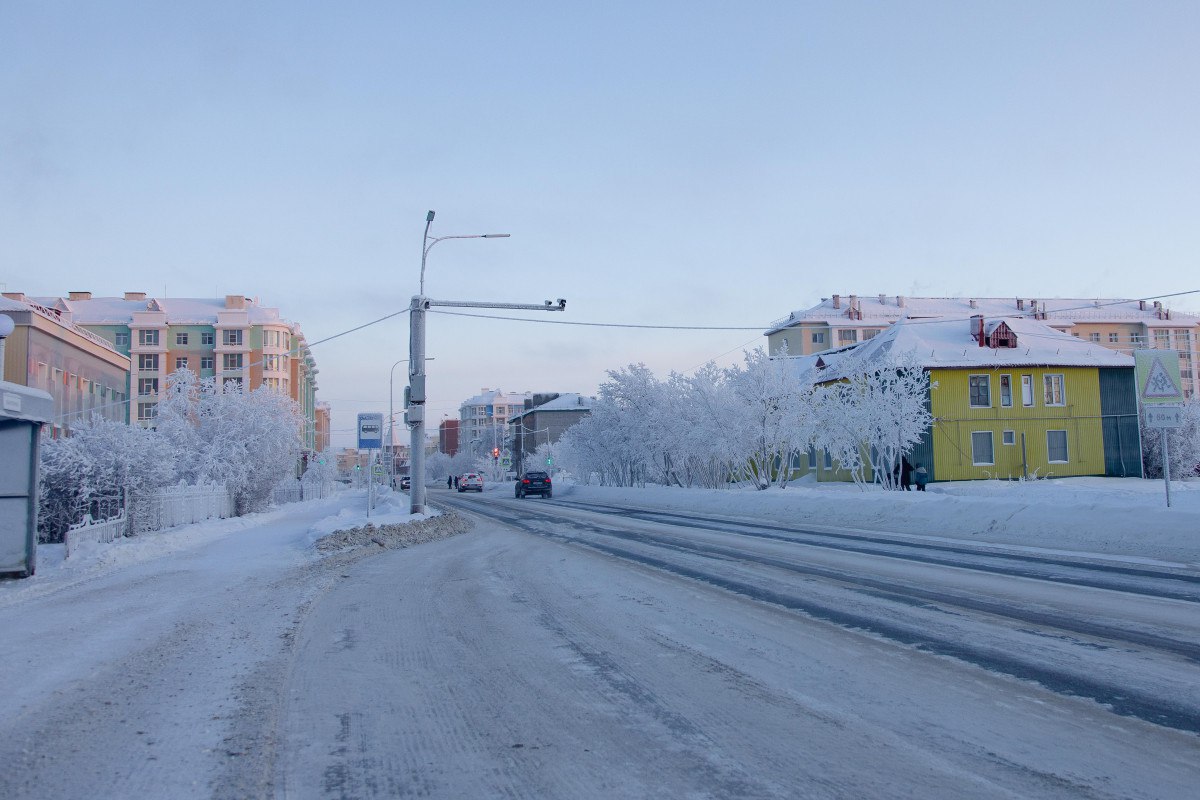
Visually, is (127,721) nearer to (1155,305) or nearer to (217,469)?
(217,469)

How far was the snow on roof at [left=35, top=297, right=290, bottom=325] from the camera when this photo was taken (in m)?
83.9

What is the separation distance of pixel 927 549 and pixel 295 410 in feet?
128

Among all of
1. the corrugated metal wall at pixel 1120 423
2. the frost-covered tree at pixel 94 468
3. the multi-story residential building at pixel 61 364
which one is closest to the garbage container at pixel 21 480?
the frost-covered tree at pixel 94 468

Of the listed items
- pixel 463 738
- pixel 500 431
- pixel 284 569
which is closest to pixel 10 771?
pixel 463 738

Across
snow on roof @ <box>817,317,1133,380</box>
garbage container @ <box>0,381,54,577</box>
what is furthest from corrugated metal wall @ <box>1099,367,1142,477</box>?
garbage container @ <box>0,381,54,577</box>

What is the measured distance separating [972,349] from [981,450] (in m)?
5.63

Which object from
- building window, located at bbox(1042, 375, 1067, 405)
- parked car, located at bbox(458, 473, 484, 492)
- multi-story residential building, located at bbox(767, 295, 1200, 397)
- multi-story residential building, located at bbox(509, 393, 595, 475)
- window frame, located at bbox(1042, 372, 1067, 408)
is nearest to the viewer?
window frame, located at bbox(1042, 372, 1067, 408)

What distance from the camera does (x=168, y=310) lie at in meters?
88.8

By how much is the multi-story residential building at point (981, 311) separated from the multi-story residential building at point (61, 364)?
68.3 meters

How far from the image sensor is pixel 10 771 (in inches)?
184

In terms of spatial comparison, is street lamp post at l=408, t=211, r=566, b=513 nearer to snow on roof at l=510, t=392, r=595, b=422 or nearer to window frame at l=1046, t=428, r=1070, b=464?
window frame at l=1046, t=428, r=1070, b=464

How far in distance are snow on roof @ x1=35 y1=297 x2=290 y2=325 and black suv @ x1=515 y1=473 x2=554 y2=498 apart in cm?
4412

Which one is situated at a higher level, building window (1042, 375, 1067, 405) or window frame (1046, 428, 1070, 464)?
building window (1042, 375, 1067, 405)

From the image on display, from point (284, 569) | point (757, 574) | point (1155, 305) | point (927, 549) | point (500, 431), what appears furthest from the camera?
point (500, 431)
